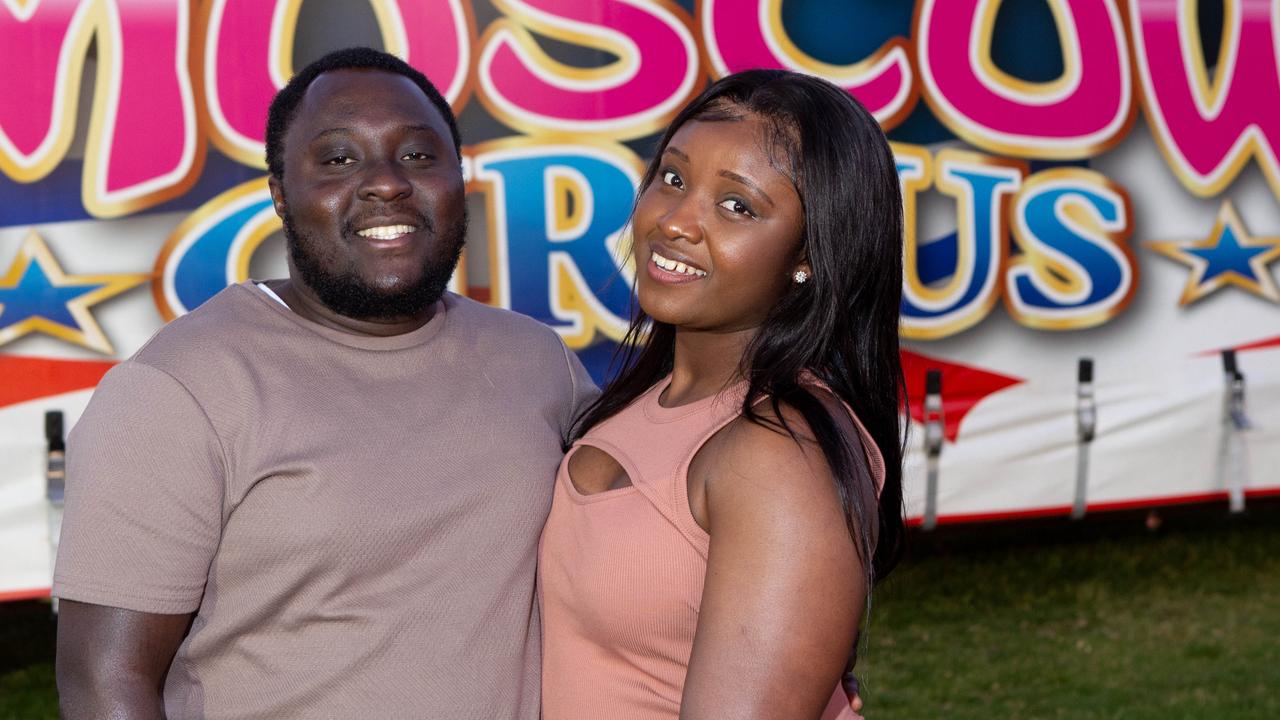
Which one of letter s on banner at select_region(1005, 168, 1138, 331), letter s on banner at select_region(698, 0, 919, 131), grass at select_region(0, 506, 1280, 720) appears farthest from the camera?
letter s on banner at select_region(1005, 168, 1138, 331)

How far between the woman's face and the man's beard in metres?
0.38

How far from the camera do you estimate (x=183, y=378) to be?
1.88 metres

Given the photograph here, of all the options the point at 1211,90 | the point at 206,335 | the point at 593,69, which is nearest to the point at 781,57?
the point at 593,69

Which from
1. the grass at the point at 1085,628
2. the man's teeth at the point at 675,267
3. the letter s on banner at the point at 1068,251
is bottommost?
the grass at the point at 1085,628

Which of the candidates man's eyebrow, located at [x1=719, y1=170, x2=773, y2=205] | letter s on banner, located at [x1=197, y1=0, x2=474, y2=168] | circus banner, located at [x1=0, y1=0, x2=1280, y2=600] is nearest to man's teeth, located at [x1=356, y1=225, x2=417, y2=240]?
man's eyebrow, located at [x1=719, y1=170, x2=773, y2=205]

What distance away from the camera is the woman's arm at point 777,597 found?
1.66 metres

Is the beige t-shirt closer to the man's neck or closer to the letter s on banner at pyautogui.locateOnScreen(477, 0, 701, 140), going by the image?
the man's neck

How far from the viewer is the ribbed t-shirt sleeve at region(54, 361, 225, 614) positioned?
1810mm

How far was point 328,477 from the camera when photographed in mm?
1941

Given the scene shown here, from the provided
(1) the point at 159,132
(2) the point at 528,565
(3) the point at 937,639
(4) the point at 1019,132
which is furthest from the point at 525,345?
(3) the point at 937,639

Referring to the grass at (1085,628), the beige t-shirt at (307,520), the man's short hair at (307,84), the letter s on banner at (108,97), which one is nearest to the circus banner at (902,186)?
the letter s on banner at (108,97)

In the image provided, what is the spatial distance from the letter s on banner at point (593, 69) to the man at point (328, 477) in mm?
1993

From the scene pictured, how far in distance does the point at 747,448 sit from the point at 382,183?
2.46ft

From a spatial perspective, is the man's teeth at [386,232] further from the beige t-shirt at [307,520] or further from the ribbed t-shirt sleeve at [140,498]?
the ribbed t-shirt sleeve at [140,498]
